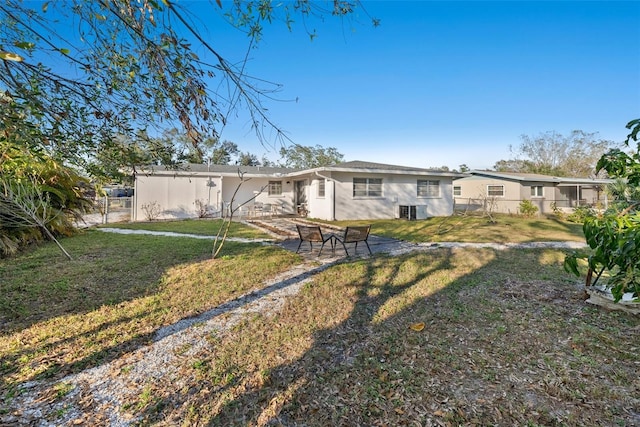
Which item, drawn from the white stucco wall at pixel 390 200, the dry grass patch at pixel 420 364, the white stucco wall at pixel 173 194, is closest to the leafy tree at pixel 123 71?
the dry grass patch at pixel 420 364

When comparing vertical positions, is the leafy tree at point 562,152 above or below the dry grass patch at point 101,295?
above

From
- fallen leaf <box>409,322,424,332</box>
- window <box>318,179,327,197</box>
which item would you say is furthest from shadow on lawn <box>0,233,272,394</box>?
window <box>318,179,327,197</box>

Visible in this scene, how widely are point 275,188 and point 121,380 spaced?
1804 cm

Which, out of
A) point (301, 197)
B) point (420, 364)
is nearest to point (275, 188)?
point (301, 197)

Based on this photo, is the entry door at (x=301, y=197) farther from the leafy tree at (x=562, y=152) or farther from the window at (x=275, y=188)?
the leafy tree at (x=562, y=152)

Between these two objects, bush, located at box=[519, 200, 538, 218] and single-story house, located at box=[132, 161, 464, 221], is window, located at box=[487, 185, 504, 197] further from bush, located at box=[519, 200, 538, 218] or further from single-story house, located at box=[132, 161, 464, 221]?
single-story house, located at box=[132, 161, 464, 221]

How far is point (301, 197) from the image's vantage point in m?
19.3

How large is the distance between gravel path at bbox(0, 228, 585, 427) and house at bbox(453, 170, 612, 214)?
20222 millimetres

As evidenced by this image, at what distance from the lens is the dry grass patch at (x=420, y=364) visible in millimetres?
2412

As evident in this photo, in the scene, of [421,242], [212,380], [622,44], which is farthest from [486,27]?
[212,380]

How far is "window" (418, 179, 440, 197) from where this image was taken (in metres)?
18.1

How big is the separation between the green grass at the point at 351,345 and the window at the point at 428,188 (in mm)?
11873

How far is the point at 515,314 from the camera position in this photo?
14.0 feet

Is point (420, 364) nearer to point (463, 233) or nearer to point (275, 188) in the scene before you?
point (463, 233)
